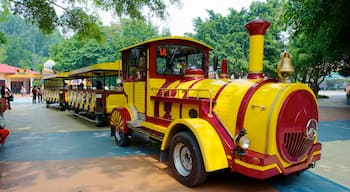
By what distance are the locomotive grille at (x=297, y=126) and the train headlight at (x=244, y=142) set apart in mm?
384

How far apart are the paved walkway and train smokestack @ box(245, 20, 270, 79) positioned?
1701 millimetres

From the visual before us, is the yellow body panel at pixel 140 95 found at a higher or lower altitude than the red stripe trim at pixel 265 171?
higher

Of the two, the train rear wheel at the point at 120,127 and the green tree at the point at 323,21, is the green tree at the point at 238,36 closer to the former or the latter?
the green tree at the point at 323,21

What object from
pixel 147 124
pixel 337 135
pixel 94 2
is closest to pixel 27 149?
pixel 147 124

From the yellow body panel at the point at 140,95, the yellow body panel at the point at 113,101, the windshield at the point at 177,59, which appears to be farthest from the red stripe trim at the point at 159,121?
the yellow body panel at the point at 113,101

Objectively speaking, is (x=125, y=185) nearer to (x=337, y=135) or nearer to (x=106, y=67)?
(x=106, y=67)

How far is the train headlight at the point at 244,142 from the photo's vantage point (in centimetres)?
311

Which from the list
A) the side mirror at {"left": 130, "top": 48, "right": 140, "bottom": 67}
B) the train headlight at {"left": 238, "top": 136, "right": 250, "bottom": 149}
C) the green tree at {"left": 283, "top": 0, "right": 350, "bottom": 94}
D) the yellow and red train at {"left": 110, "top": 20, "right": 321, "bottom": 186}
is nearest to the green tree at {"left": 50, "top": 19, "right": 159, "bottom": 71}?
the green tree at {"left": 283, "top": 0, "right": 350, "bottom": 94}

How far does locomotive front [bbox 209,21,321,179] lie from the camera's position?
10.2 feet

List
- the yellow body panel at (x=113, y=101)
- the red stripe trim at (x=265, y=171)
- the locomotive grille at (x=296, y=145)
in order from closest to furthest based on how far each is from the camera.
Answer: the red stripe trim at (x=265, y=171) → the locomotive grille at (x=296, y=145) → the yellow body panel at (x=113, y=101)

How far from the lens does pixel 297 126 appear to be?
11.0 feet

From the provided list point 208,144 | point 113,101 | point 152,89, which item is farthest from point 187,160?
point 113,101

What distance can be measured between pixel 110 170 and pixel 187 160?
1.40 metres

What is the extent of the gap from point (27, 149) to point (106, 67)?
3.67 m
